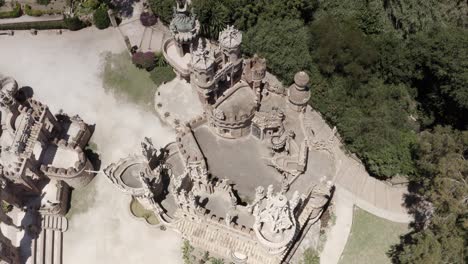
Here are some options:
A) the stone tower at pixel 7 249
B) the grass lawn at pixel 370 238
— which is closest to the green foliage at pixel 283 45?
the grass lawn at pixel 370 238

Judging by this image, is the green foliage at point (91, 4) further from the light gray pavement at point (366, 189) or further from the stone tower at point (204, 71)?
the light gray pavement at point (366, 189)

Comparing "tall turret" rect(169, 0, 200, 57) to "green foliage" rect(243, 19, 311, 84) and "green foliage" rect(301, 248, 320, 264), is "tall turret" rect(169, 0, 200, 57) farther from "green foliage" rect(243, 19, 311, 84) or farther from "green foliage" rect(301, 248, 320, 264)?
"green foliage" rect(301, 248, 320, 264)

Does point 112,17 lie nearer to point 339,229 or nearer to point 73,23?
point 73,23

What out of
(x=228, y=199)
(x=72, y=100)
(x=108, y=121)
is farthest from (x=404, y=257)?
(x=72, y=100)

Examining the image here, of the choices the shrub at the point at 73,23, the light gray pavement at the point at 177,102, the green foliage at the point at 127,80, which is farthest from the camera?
the shrub at the point at 73,23

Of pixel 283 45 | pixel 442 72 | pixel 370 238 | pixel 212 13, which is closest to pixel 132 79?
pixel 212 13

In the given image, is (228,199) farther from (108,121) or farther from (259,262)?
(108,121)

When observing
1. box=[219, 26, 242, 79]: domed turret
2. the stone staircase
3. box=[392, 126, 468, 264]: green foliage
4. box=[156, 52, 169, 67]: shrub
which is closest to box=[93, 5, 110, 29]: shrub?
box=[156, 52, 169, 67]: shrub
